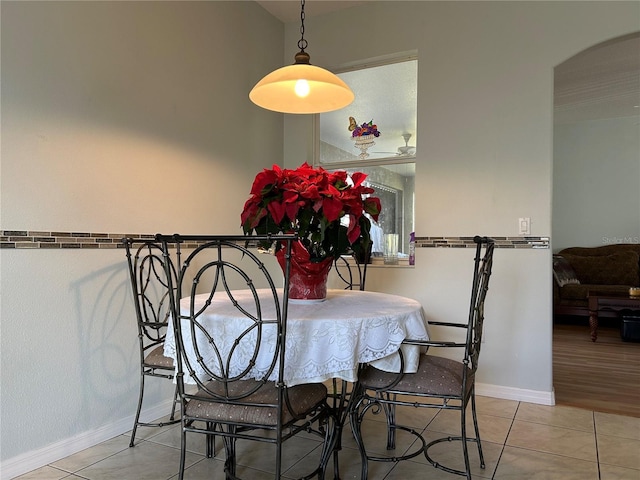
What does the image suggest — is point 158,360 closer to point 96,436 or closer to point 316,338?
point 96,436

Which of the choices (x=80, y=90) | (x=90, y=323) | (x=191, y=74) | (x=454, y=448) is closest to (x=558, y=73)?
(x=191, y=74)

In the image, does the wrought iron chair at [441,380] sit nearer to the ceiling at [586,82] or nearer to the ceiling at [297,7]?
the ceiling at [586,82]

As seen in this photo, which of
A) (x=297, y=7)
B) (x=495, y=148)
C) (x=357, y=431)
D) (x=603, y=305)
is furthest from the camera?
(x=603, y=305)

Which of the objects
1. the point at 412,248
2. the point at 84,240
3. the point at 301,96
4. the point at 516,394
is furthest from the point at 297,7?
the point at 516,394

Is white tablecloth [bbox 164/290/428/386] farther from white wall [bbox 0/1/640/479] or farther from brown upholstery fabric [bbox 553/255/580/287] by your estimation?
brown upholstery fabric [bbox 553/255/580/287]

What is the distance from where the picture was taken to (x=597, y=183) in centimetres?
613

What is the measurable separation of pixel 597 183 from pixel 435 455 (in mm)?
5479

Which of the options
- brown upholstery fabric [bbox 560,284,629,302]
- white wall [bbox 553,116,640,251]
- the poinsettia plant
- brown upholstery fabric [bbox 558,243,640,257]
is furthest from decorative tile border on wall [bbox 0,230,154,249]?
white wall [bbox 553,116,640,251]

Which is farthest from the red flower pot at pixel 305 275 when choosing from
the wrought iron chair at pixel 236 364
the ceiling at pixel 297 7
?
the ceiling at pixel 297 7

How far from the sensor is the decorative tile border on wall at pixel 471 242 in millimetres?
2788

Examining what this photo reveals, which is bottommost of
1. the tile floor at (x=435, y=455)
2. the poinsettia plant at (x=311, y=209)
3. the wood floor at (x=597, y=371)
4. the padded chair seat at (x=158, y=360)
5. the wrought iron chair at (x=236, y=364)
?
the wood floor at (x=597, y=371)

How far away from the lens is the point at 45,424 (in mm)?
1973

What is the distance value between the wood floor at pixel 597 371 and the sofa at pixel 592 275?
1.10 ft

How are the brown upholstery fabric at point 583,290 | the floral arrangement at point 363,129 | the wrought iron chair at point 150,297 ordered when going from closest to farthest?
the wrought iron chair at point 150,297
the floral arrangement at point 363,129
the brown upholstery fabric at point 583,290
